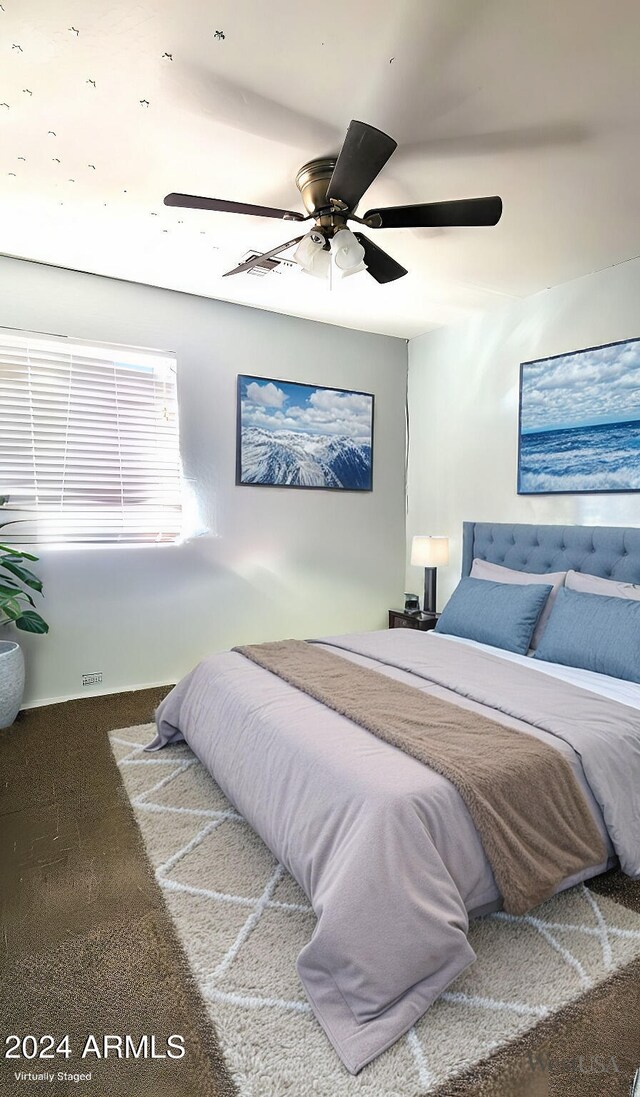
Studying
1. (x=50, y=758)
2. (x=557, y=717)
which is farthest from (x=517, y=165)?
(x=50, y=758)

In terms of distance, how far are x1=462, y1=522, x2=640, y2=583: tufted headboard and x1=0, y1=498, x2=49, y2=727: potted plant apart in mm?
2790

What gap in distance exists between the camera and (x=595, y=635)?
264cm

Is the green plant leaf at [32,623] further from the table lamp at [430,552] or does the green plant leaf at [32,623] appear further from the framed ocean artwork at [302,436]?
the table lamp at [430,552]

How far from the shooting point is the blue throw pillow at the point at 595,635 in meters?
2.51

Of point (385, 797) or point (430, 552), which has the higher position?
point (430, 552)

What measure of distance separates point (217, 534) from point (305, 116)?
8.36ft

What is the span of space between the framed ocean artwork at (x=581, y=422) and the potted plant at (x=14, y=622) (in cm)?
307

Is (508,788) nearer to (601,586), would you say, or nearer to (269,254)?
(601,586)

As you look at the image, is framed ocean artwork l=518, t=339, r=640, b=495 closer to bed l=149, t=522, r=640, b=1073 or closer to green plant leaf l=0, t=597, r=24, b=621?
bed l=149, t=522, r=640, b=1073

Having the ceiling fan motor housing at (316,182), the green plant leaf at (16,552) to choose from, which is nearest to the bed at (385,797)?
the green plant leaf at (16,552)

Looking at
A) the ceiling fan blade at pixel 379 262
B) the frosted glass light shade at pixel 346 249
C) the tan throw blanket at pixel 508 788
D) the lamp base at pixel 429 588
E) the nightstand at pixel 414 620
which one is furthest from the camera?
the lamp base at pixel 429 588

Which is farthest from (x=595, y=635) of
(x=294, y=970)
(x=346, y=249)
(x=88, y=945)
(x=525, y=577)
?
(x=88, y=945)

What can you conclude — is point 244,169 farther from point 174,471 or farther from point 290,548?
point 290,548

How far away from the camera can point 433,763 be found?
165 cm
